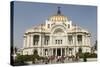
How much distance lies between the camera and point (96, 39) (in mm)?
4371

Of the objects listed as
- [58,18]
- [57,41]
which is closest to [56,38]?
[57,41]

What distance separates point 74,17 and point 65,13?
0.65ft

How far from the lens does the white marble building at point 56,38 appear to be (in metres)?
3.95

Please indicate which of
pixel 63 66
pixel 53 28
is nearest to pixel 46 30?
pixel 53 28

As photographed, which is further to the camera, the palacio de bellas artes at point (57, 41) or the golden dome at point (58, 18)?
the golden dome at point (58, 18)

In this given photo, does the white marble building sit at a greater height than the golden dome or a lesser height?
lesser

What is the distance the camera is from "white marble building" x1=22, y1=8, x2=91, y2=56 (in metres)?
3.95

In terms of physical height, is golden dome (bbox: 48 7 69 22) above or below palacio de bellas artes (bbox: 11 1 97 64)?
above

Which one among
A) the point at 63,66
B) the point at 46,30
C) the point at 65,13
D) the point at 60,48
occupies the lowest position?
the point at 63,66

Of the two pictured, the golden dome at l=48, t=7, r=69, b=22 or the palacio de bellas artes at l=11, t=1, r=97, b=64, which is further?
the golden dome at l=48, t=7, r=69, b=22

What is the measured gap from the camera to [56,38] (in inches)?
160

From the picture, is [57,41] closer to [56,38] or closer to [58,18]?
[56,38]
